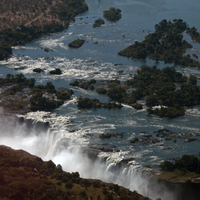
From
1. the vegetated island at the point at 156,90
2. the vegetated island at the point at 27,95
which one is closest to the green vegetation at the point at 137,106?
the vegetated island at the point at 156,90

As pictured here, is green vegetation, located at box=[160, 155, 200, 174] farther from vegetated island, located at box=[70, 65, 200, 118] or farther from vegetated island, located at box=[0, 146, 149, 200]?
vegetated island, located at box=[70, 65, 200, 118]

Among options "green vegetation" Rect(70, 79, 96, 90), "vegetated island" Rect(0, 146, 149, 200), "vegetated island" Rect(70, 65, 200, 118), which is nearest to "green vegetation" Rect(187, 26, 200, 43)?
"vegetated island" Rect(70, 65, 200, 118)

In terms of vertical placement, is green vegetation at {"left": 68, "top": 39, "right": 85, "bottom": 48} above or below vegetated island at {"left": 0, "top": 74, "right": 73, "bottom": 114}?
above

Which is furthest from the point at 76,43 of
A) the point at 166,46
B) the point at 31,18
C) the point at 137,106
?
the point at 137,106

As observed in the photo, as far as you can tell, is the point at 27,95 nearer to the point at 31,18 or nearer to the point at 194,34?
the point at 194,34

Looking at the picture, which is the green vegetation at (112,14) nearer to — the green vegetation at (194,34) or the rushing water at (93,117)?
the rushing water at (93,117)
